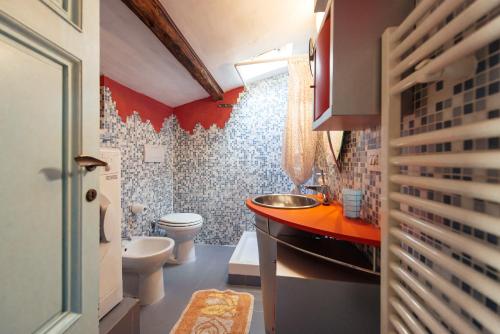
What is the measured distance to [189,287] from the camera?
81.4 inches

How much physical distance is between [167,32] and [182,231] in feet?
6.08

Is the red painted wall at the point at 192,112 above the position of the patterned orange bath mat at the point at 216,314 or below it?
above

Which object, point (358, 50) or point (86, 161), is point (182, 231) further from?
point (358, 50)

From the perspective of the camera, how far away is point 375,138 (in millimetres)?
1100

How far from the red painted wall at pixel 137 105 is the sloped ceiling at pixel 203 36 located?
0.23 ft

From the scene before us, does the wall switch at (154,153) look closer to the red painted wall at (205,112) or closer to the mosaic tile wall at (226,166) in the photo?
the mosaic tile wall at (226,166)

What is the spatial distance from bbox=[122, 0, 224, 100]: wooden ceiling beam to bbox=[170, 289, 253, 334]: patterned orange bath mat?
202 centimetres

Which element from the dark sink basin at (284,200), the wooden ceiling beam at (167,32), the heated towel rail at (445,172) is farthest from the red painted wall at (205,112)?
the heated towel rail at (445,172)

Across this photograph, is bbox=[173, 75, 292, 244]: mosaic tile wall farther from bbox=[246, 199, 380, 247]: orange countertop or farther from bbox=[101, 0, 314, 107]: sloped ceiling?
bbox=[246, 199, 380, 247]: orange countertop

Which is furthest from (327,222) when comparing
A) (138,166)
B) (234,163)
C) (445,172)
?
(138,166)

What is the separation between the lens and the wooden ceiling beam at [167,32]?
1.23 meters

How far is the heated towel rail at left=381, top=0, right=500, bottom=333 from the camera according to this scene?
1.30ft

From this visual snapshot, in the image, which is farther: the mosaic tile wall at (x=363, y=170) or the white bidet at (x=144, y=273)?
the white bidet at (x=144, y=273)

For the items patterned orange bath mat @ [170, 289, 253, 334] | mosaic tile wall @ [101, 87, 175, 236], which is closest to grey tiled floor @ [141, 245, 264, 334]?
patterned orange bath mat @ [170, 289, 253, 334]
